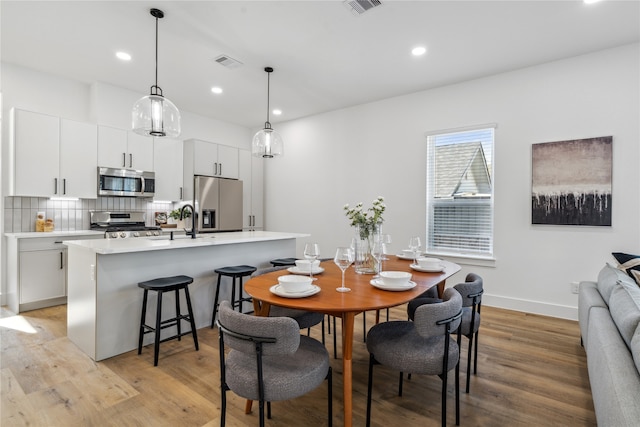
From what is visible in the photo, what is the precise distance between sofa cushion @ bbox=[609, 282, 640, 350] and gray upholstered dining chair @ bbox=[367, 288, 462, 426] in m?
0.75

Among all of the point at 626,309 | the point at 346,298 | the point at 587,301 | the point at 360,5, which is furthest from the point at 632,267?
the point at 360,5

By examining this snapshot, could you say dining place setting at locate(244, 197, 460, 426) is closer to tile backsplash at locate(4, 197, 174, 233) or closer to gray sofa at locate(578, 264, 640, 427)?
gray sofa at locate(578, 264, 640, 427)

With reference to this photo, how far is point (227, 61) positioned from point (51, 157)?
8.30 feet

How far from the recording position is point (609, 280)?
236 centimetres

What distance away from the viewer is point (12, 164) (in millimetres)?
3742

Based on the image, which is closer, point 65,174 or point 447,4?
point 447,4

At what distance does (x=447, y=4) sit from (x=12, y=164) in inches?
194

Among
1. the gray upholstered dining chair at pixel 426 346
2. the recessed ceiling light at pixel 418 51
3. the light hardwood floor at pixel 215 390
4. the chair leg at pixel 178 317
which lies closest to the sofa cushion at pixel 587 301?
the light hardwood floor at pixel 215 390

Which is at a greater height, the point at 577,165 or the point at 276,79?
the point at 276,79

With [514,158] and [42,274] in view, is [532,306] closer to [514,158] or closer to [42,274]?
[514,158]

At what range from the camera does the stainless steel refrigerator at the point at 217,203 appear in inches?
208

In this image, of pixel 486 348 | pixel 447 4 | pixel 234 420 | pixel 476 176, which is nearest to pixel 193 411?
pixel 234 420

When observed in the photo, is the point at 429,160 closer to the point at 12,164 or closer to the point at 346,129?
the point at 346,129

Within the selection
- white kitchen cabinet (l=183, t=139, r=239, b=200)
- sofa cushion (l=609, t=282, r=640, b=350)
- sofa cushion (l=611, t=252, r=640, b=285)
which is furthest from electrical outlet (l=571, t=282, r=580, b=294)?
white kitchen cabinet (l=183, t=139, r=239, b=200)
